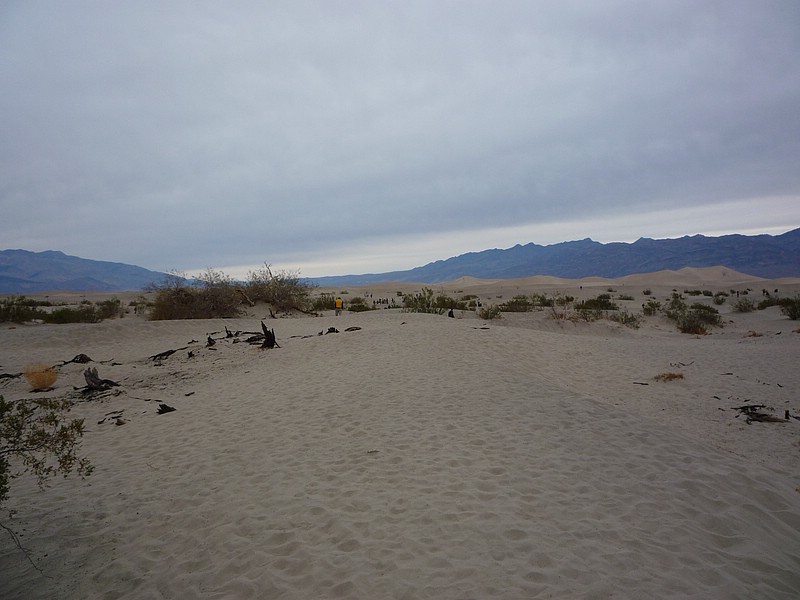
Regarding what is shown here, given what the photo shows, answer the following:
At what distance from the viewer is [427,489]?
5301mm

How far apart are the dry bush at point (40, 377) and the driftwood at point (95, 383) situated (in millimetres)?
978

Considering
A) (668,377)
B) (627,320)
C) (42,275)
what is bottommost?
(668,377)

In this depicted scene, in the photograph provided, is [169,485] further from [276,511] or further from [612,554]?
[612,554]

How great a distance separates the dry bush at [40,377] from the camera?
1080 centimetres

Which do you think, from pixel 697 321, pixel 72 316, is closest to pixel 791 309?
pixel 697 321

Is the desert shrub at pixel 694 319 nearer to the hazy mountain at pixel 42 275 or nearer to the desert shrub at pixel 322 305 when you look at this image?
the desert shrub at pixel 322 305

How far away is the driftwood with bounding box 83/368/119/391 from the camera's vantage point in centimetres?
A: 1058

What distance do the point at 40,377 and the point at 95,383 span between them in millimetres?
1443

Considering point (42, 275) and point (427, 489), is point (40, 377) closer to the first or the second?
point (427, 489)

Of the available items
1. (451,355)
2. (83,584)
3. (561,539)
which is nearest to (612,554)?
(561,539)

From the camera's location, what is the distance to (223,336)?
17312mm

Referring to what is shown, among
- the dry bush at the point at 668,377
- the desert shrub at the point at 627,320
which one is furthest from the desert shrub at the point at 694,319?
the dry bush at the point at 668,377

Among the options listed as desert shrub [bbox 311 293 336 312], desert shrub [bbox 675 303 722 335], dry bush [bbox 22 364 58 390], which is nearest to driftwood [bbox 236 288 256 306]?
desert shrub [bbox 311 293 336 312]

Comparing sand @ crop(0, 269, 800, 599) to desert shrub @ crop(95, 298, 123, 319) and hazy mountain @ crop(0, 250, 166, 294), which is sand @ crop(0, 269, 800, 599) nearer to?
desert shrub @ crop(95, 298, 123, 319)
